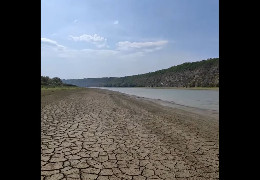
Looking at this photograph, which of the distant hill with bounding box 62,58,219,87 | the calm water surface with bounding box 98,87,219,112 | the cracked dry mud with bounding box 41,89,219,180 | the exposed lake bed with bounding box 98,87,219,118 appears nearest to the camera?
the cracked dry mud with bounding box 41,89,219,180

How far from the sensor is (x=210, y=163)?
5035mm

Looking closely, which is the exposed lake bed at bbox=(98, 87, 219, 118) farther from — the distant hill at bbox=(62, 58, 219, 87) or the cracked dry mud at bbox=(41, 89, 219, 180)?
the distant hill at bbox=(62, 58, 219, 87)

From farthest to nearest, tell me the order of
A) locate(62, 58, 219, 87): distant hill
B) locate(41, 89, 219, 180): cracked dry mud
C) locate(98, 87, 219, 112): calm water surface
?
1. locate(62, 58, 219, 87): distant hill
2. locate(98, 87, 219, 112): calm water surface
3. locate(41, 89, 219, 180): cracked dry mud

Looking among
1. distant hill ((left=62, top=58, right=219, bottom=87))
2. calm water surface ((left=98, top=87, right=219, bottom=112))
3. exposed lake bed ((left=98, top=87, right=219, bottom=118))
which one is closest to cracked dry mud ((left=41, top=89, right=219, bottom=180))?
exposed lake bed ((left=98, top=87, right=219, bottom=118))

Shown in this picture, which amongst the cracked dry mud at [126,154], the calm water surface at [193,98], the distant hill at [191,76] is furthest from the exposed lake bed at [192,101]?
the distant hill at [191,76]

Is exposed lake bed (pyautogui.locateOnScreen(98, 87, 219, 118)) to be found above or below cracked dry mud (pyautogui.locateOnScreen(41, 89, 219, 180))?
below

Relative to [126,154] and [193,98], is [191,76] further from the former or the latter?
[126,154]

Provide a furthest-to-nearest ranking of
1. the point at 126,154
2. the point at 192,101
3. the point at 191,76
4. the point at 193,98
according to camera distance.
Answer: the point at 191,76 < the point at 193,98 < the point at 192,101 < the point at 126,154

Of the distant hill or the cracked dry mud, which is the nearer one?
the cracked dry mud

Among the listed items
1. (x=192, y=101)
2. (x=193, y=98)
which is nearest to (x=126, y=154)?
(x=192, y=101)

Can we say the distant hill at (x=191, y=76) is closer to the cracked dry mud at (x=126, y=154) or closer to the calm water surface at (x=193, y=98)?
the calm water surface at (x=193, y=98)

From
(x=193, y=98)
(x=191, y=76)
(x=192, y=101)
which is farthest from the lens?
(x=191, y=76)
